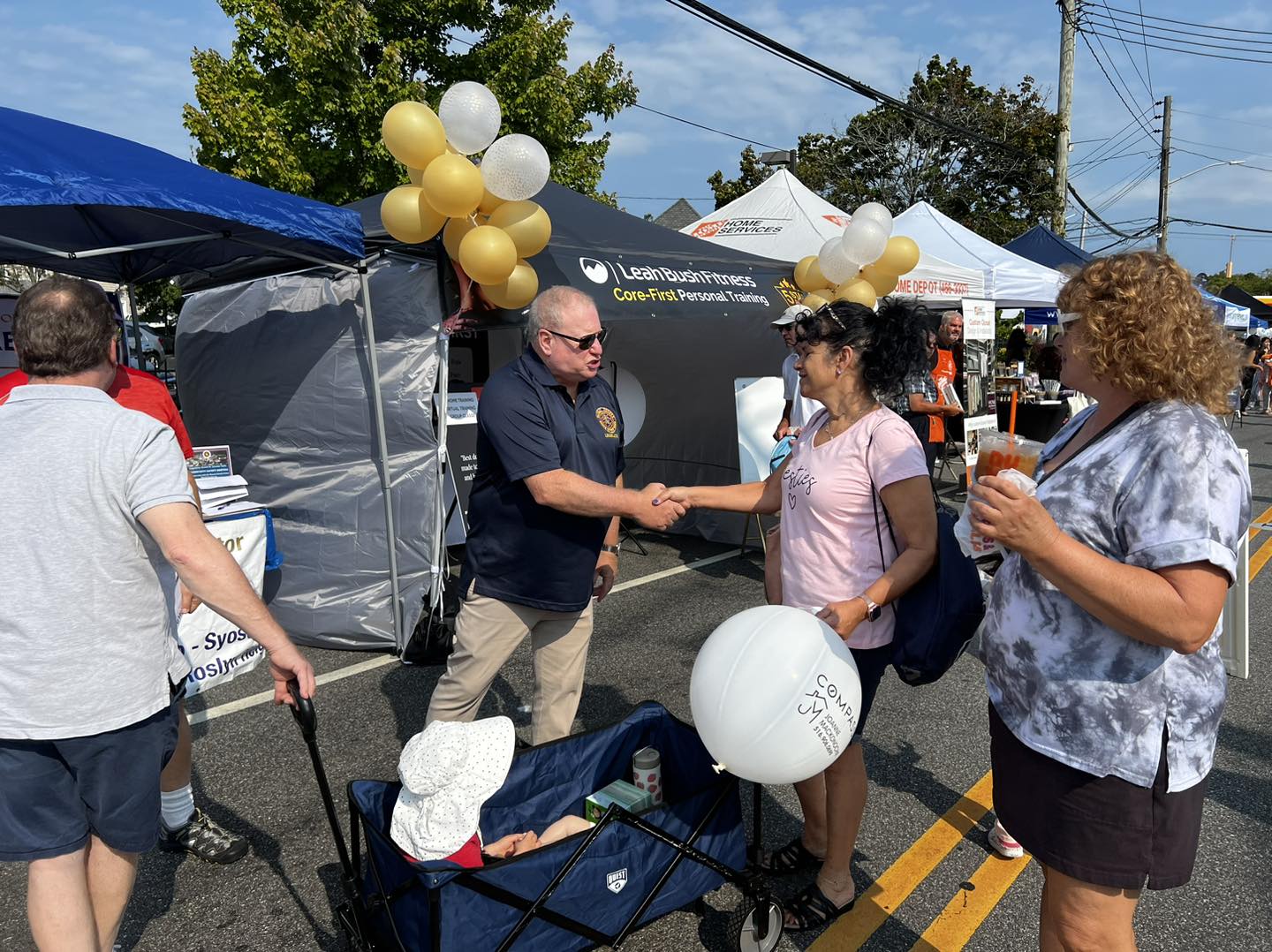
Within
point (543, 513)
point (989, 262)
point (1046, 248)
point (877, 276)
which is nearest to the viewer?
point (543, 513)

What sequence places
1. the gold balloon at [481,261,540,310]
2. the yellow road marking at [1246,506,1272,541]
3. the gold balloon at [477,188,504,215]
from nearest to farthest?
1. the gold balloon at [477,188,504,215]
2. the gold balloon at [481,261,540,310]
3. the yellow road marking at [1246,506,1272,541]

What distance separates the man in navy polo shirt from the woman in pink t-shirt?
0.61m

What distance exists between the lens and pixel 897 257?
304 inches

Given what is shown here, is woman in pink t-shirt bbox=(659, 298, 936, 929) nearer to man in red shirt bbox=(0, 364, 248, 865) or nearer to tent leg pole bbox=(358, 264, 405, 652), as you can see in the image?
man in red shirt bbox=(0, 364, 248, 865)

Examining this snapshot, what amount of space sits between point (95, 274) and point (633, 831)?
5571 mm

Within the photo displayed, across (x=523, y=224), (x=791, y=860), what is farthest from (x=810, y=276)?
(x=791, y=860)

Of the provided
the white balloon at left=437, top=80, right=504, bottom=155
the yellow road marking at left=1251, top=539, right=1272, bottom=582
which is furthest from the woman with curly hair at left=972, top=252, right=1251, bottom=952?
the yellow road marking at left=1251, top=539, right=1272, bottom=582

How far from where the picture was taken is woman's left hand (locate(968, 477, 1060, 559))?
4.69ft

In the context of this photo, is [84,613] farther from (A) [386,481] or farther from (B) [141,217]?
(B) [141,217]

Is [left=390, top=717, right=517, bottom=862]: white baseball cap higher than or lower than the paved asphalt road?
higher

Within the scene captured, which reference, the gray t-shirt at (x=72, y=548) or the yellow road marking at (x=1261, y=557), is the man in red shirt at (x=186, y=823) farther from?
the yellow road marking at (x=1261, y=557)

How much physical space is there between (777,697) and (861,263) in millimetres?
6542

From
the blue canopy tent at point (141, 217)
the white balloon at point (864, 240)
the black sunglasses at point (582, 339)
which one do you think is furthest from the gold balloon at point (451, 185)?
the white balloon at point (864, 240)

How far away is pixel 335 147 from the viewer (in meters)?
11.6
